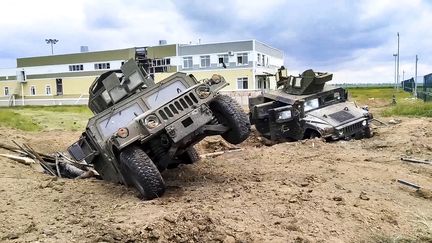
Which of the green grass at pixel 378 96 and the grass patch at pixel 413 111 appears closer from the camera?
the grass patch at pixel 413 111

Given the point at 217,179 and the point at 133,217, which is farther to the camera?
the point at 217,179

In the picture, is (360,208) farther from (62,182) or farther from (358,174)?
(62,182)

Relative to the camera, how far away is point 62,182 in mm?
9398

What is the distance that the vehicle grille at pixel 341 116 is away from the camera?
44.8 ft

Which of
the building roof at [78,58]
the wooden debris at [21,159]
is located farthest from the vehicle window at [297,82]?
the building roof at [78,58]

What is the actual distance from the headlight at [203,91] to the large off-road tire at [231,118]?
362mm

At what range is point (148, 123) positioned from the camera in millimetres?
7707

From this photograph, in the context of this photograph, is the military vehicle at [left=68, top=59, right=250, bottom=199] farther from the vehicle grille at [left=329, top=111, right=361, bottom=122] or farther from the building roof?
the building roof

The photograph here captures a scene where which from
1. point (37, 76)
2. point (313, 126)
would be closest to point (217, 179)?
point (313, 126)

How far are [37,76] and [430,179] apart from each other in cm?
5625

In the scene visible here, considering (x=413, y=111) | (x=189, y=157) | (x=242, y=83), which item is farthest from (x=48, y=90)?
(x=189, y=157)

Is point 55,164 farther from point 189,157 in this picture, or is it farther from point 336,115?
point 336,115

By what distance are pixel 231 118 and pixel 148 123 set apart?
1.56 m

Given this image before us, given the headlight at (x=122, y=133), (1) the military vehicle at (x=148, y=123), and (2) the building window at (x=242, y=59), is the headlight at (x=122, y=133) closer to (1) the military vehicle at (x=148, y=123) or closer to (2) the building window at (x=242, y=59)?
(1) the military vehicle at (x=148, y=123)
